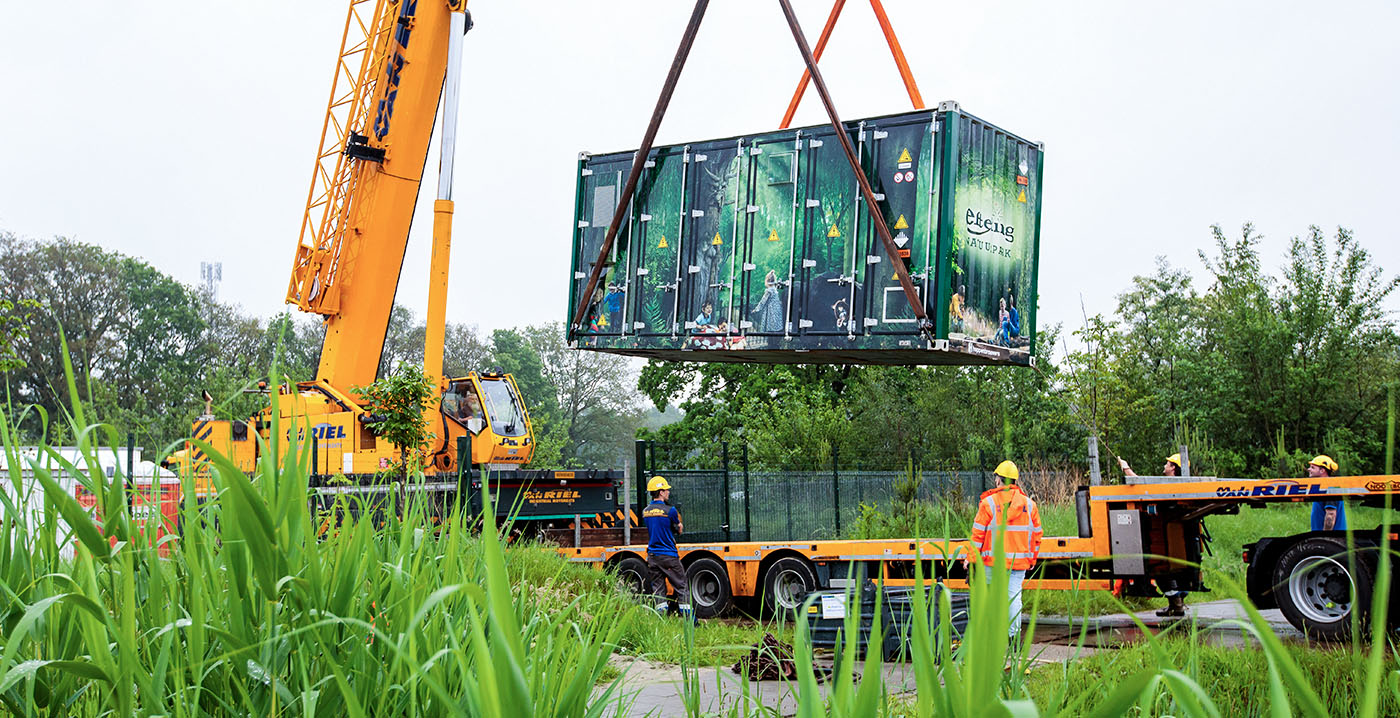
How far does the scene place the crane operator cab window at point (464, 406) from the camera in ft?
58.4

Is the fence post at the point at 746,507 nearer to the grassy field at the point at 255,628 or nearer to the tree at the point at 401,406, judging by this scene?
the tree at the point at 401,406

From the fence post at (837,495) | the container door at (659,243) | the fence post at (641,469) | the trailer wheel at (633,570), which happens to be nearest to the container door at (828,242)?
the container door at (659,243)

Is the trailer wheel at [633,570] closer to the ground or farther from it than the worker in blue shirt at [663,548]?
closer to the ground

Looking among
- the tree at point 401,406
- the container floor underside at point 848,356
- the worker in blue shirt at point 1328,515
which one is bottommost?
the worker in blue shirt at point 1328,515

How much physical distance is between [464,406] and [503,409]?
0.62 m

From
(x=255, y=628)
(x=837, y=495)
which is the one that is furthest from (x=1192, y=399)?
(x=255, y=628)

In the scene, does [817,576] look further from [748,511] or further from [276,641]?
[276,641]

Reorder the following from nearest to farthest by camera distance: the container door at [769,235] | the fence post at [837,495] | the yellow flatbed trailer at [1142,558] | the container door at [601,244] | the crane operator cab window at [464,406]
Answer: the yellow flatbed trailer at [1142,558] → the container door at [769,235] → the container door at [601,244] → the crane operator cab window at [464,406] → the fence post at [837,495]

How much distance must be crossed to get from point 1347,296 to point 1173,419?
498cm

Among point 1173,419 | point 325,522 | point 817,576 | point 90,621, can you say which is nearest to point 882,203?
point 817,576

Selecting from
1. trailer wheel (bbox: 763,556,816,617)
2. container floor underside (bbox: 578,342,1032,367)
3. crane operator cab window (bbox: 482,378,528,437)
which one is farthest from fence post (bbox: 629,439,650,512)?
container floor underside (bbox: 578,342,1032,367)

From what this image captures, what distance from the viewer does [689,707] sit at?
3.18m

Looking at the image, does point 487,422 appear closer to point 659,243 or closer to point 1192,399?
point 659,243

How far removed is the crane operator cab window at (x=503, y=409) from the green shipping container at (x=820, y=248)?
5870mm
